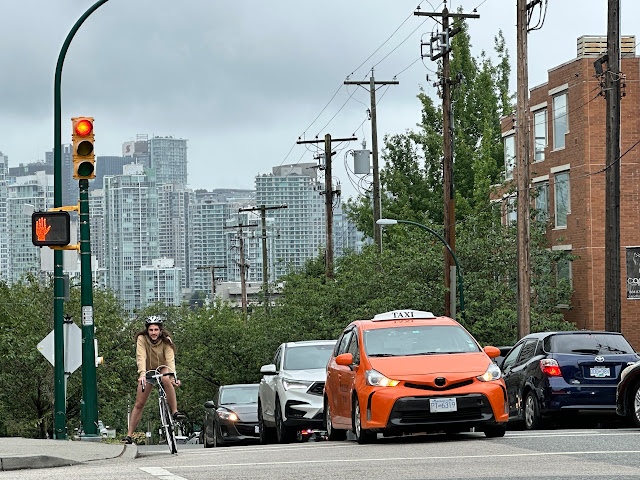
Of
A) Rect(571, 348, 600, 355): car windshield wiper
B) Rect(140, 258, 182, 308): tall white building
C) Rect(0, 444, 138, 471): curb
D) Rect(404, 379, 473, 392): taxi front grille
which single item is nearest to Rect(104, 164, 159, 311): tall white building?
Rect(140, 258, 182, 308): tall white building

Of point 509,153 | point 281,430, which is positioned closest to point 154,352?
point 281,430

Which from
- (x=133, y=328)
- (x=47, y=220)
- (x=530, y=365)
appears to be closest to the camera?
(x=47, y=220)

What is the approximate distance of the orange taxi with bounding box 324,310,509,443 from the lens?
14.8 metres

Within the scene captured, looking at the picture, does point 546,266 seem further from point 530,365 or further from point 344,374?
point 344,374

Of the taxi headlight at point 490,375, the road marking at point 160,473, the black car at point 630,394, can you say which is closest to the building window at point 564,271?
the black car at point 630,394

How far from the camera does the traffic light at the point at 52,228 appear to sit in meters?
18.3

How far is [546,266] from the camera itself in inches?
1780

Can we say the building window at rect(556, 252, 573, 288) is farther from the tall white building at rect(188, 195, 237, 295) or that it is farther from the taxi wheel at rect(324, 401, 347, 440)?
the tall white building at rect(188, 195, 237, 295)

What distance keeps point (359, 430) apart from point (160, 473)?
435 centimetres

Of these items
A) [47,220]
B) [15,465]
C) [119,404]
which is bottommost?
[119,404]

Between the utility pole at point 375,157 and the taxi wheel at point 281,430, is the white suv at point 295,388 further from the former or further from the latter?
the utility pole at point 375,157

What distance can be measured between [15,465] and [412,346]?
5.36 m

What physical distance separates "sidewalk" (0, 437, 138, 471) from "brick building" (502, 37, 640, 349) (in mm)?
30761

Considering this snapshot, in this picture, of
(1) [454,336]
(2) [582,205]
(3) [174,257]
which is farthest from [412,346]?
(3) [174,257]
